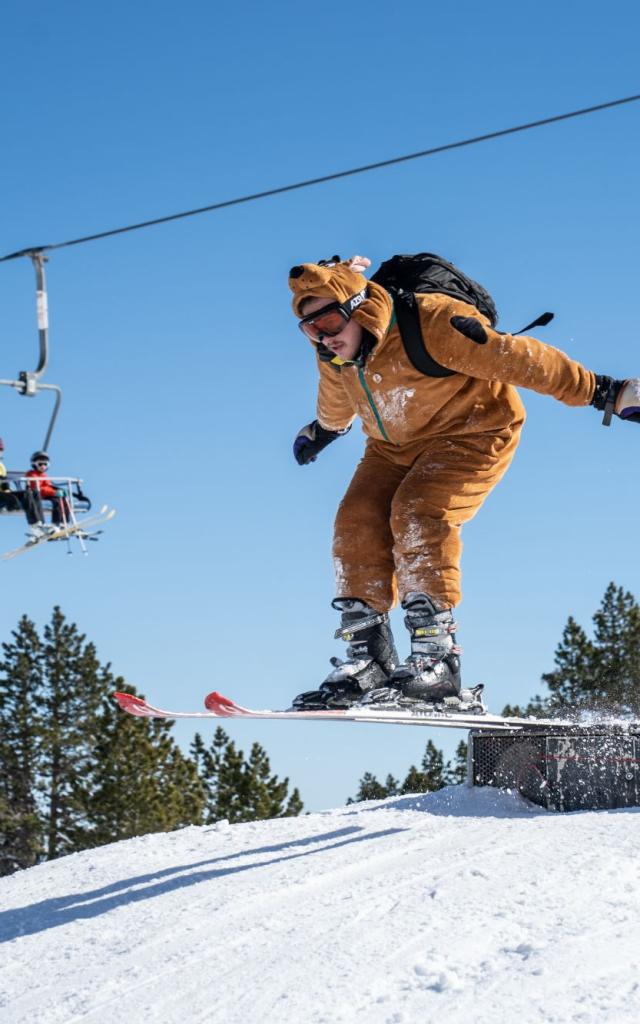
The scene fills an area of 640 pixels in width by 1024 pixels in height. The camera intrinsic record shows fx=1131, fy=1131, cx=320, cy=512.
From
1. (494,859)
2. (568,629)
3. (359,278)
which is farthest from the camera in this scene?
(568,629)

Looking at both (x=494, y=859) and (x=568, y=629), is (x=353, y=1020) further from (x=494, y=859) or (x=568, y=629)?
(x=568, y=629)

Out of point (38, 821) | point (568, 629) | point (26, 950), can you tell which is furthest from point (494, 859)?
point (38, 821)

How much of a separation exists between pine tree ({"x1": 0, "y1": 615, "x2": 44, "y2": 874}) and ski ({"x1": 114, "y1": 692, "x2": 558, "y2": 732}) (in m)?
30.3

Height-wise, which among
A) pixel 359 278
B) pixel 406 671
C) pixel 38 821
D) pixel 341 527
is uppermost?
pixel 359 278

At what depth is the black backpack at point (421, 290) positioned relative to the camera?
5755 millimetres

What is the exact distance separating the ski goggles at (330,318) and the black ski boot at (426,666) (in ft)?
4.68

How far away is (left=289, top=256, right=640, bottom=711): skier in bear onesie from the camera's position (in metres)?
5.59

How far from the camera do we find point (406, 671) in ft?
19.4

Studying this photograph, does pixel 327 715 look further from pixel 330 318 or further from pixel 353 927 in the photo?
pixel 330 318

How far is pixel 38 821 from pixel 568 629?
16758 millimetres

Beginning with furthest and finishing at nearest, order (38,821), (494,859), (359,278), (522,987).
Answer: (38,821)
(359,278)
(494,859)
(522,987)

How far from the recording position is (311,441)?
22.4 feet

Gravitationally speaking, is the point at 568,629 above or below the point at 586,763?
above

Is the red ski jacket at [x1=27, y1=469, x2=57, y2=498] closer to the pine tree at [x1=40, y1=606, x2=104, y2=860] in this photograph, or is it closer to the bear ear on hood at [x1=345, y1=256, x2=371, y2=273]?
the bear ear on hood at [x1=345, y1=256, x2=371, y2=273]
